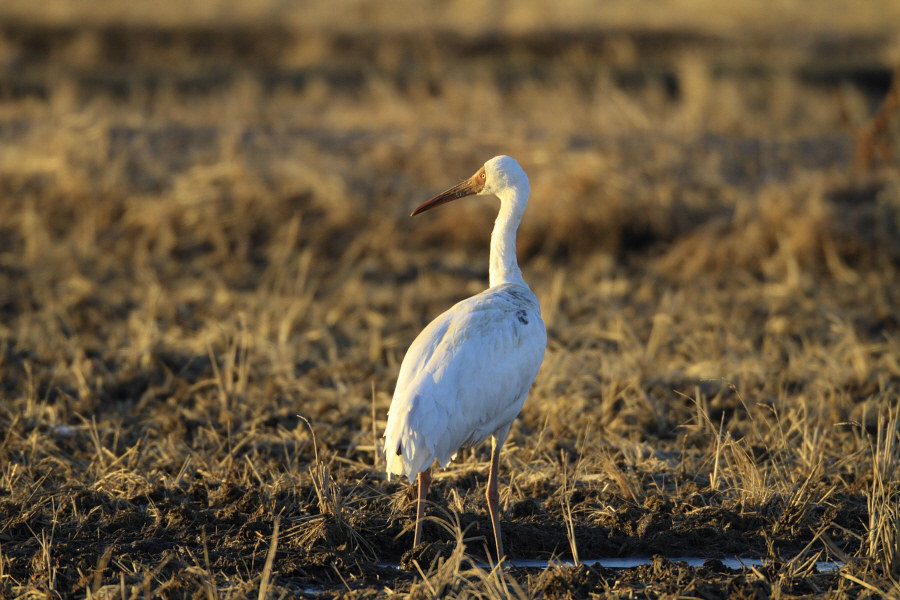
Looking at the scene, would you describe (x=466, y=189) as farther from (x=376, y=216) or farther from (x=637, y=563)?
(x=376, y=216)

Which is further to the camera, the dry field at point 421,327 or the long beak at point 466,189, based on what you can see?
the long beak at point 466,189

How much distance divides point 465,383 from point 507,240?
1.10 meters

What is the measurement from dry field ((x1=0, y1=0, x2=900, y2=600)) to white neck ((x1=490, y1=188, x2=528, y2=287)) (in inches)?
34.9

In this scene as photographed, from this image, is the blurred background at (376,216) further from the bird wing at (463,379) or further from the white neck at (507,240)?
the bird wing at (463,379)

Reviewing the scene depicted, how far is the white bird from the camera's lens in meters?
4.04

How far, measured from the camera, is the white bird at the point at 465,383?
4039mm

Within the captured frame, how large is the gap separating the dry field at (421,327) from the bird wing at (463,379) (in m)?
0.39

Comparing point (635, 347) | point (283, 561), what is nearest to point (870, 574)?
point (283, 561)

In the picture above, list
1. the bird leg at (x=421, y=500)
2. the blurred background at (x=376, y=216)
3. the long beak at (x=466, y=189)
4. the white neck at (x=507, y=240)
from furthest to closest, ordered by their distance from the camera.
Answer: the blurred background at (x=376, y=216), the long beak at (x=466, y=189), the white neck at (x=507, y=240), the bird leg at (x=421, y=500)

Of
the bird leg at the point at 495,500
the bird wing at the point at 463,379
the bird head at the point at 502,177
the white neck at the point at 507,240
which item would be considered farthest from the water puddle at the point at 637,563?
the bird head at the point at 502,177

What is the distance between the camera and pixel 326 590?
3775 mm

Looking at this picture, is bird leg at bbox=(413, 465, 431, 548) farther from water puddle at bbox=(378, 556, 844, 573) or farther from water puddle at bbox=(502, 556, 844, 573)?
water puddle at bbox=(502, 556, 844, 573)

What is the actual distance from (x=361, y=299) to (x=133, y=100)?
26.8 feet

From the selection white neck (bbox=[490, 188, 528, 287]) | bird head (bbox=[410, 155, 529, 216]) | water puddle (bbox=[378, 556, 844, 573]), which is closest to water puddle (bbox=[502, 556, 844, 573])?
water puddle (bbox=[378, 556, 844, 573])
